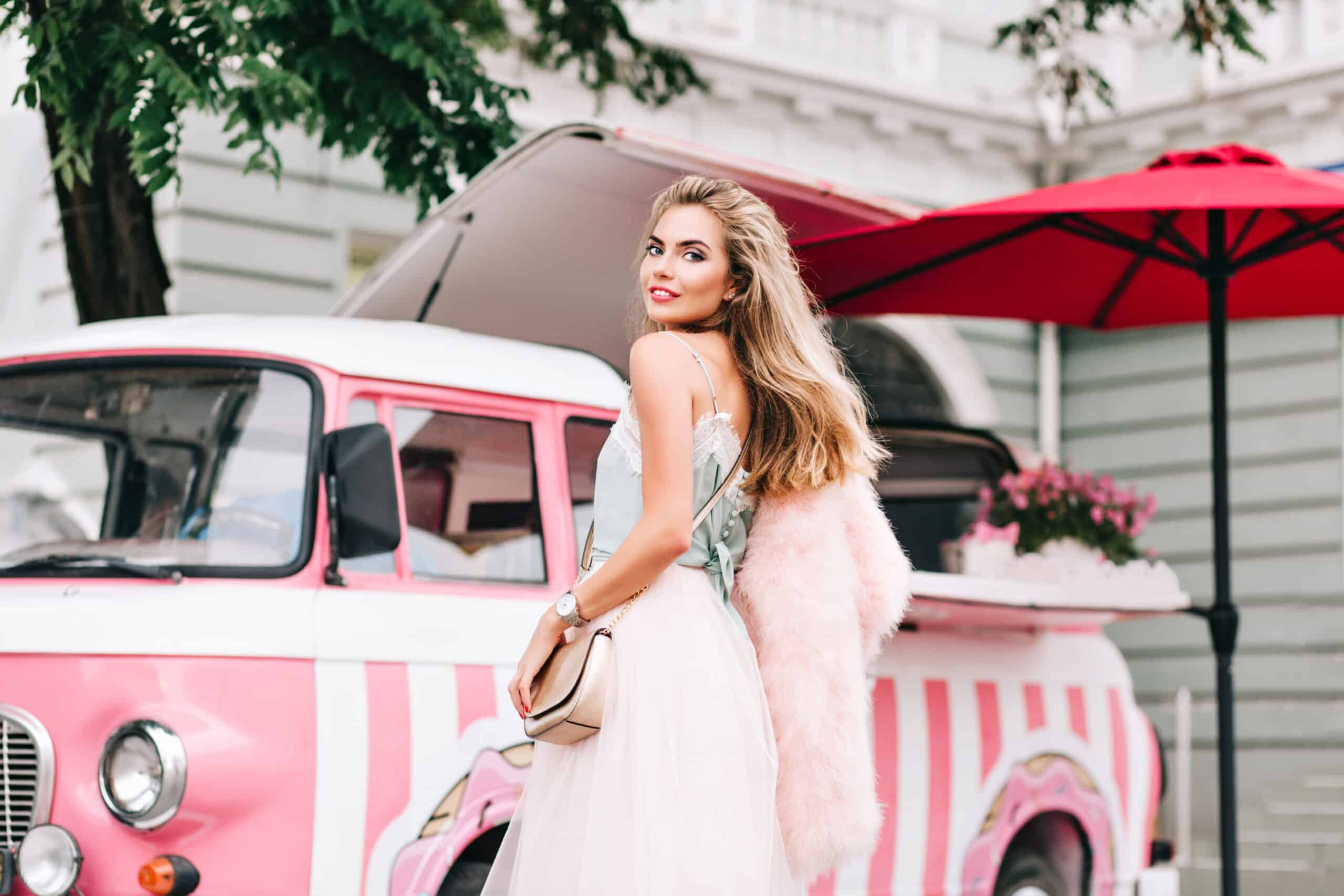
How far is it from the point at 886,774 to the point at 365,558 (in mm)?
1885

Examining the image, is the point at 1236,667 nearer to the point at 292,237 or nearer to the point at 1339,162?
the point at 1339,162

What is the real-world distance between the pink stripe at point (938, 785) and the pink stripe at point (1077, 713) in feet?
2.49

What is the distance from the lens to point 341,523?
3.88 metres

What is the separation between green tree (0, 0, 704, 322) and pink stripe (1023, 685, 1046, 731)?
315 cm

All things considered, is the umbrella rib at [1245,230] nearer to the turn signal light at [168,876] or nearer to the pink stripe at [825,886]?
the pink stripe at [825,886]

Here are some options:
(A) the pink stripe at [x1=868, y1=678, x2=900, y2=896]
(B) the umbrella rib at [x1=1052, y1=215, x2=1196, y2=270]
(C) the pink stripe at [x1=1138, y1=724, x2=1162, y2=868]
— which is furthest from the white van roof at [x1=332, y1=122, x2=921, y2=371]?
(C) the pink stripe at [x1=1138, y1=724, x2=1162, y2=868]

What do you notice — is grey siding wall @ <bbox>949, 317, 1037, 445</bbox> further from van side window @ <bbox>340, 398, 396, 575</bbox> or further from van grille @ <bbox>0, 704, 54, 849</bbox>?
van grille @ <bbox>0, 704, 54, 849</bbox>

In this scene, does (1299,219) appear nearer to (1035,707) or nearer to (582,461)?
(1035,707)

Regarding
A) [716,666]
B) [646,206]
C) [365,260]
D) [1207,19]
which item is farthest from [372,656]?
[365,260]

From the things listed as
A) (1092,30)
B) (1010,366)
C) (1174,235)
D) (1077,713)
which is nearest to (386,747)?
(1077,713)

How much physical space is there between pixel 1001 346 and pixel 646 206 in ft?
30.5

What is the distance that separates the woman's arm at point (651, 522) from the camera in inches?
111

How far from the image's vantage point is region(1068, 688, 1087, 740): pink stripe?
5.75 m

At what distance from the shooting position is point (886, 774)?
4.95 meters
